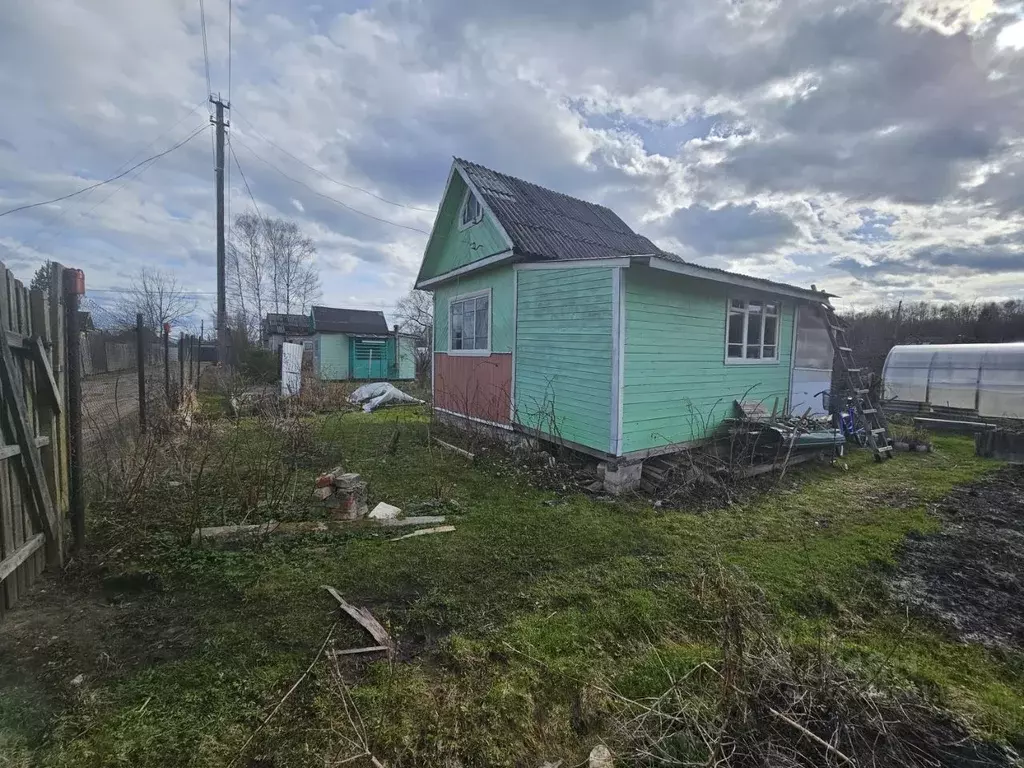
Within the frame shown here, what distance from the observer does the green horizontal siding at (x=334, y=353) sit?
2256 centimetres

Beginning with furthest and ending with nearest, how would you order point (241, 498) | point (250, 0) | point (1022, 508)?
point (250, 0) < point (1022, 508) < point (241, 498)

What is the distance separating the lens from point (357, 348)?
23469mm

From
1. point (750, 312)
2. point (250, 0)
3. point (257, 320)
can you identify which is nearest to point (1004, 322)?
point (750, 312)

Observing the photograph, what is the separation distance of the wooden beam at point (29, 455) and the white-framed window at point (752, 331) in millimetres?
8536

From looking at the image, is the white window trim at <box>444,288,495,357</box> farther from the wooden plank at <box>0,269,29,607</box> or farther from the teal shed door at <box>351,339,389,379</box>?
the teal shed door at <box>351,339,389,379</box>

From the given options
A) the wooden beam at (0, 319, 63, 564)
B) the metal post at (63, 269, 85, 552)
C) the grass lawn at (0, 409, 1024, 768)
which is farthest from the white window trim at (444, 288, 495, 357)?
the wooden beam at (0, 319, 63, 564)

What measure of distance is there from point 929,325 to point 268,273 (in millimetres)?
45538

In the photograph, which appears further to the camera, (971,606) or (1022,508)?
(1022,508)

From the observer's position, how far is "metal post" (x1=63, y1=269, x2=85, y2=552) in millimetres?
3400

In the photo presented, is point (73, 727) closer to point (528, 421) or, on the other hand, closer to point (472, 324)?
point (528, 421)

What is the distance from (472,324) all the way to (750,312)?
5420mm

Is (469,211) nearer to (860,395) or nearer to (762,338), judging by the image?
(762,338)

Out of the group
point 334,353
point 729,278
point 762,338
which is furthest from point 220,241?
point 762,338

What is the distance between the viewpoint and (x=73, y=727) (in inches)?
82.1
